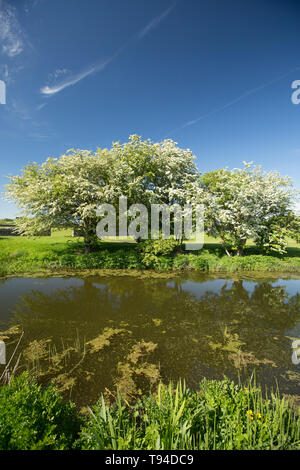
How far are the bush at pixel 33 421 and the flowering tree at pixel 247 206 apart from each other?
743 inches

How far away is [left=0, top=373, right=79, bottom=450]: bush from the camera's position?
2211 mm

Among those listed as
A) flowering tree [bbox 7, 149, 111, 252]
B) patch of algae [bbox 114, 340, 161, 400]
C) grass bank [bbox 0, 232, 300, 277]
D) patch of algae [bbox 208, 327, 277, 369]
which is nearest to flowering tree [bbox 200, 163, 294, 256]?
grass bank [bbox 0, 232, 300, 277]

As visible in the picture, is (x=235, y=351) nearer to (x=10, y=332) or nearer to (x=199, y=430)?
(x=199, y=430)

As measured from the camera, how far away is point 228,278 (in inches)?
611

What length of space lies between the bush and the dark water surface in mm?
1563

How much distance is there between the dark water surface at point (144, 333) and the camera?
5.15m

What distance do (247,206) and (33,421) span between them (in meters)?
21.4

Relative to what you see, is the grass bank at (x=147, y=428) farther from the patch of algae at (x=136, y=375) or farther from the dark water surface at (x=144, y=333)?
the dark water surface at (x=144, y=333)

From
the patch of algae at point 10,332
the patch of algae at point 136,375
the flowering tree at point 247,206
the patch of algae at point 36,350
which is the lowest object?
the patch of algae at point 136,375

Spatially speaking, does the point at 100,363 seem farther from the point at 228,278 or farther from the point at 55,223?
the point at 55,223

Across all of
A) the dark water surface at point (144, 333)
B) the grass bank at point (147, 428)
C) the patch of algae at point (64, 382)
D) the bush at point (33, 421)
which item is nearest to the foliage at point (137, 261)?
the dark water surface at point (144, 333)

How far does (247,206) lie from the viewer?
1956 cm

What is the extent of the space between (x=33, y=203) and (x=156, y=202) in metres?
11.4

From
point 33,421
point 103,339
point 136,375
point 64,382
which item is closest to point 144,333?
point 103,339
